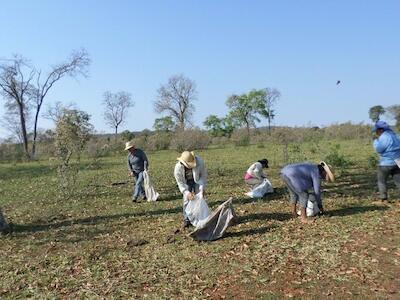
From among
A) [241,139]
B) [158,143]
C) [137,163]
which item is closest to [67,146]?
[137,163]

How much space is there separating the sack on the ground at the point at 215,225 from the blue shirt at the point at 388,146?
11.2ft

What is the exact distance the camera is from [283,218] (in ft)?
28.1

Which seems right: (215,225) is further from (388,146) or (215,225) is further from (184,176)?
(388,146)

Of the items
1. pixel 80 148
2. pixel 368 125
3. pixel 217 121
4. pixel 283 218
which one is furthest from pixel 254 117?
pixel 283 218

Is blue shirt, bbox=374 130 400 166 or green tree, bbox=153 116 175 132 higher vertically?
green tree, bbox=153 116 175 132

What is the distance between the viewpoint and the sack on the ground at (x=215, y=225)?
7.45m

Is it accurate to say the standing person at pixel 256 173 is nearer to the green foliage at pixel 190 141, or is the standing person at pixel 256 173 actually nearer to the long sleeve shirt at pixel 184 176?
the long sleeve shirt at pixel 184 176

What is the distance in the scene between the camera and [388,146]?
8719mm

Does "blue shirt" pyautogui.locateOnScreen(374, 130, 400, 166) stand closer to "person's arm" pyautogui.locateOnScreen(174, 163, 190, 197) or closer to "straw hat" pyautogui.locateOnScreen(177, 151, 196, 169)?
"straw hat" pyautogui.locateOnScreen(177, 151, 196, 169)

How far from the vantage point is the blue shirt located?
8.70m

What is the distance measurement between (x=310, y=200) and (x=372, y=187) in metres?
3.69

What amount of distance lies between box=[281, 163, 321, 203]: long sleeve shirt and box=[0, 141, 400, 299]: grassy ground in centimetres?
66

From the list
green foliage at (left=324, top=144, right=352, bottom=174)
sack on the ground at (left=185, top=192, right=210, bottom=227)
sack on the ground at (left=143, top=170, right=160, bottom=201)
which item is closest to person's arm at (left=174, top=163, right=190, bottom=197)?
sack on the ground at (left=185, top=192, right=210, bottom=227)

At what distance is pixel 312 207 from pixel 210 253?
100 inches
